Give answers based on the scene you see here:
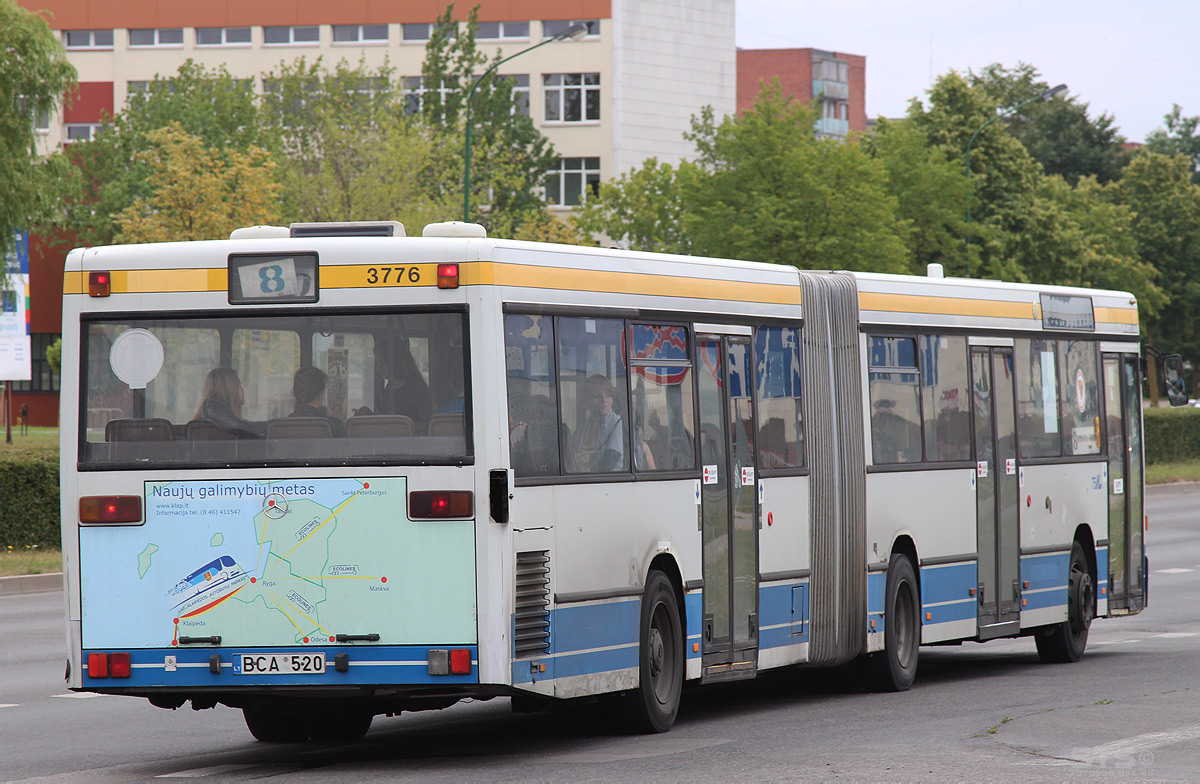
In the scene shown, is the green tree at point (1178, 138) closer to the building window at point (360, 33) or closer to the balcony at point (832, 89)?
the balcony at point (832, 89)

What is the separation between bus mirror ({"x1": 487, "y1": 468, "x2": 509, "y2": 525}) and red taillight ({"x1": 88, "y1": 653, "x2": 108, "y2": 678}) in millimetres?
2204

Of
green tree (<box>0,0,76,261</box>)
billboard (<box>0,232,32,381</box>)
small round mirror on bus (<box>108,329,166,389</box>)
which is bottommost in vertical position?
small round mirror on bus (<box>108,329,166,389</box>)

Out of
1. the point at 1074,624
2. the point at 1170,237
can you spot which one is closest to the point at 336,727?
the point at 1074,624

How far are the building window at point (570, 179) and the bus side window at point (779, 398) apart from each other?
211 ft

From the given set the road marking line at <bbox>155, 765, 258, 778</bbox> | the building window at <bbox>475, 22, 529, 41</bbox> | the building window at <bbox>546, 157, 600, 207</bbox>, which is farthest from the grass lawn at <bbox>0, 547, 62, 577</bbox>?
the building window at <bbox>475, 22, 529, 41</bbox>

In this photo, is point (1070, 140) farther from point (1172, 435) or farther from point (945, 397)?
point (945, 397)

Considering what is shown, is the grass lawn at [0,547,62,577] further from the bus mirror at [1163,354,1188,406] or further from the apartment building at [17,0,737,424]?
the apartment building at [17,0,737,424]

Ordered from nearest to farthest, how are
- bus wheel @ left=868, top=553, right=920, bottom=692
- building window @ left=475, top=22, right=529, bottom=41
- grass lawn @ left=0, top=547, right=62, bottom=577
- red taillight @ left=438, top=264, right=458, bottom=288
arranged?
red taillight @ left=438, top=264, right=458, bottom=288 → bus wheel @ left=868, top=553, right=920, bottom=692 → grass lawn @ left=0, top=547, right=62, bottom=577 → building window @ left=475, top=22, right=529, bottom=41

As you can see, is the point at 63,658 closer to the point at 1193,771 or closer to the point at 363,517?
the point at 363,517

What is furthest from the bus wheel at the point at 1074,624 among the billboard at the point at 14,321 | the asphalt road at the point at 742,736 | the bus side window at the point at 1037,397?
the billboard at the point at 14,321

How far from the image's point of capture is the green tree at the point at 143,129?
70.1 m

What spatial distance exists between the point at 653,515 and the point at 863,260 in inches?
1169

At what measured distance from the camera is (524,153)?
240ft

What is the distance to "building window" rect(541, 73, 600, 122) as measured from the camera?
251 ft
